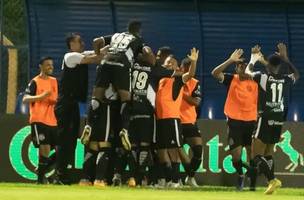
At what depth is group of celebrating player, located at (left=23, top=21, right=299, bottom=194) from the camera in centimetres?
1641

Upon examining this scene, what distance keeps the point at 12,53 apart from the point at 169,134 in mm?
8066

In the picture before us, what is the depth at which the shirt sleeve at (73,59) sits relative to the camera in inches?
663

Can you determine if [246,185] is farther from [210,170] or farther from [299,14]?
[299,14]

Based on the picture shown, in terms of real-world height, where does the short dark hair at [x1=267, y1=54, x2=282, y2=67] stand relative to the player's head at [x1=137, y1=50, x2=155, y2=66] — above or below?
below

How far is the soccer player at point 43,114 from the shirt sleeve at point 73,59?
90 centimetres

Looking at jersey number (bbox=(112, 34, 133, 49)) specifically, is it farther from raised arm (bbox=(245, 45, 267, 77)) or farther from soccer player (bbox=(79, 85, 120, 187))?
raised arm (bbox=(245, 45, 267, 77))

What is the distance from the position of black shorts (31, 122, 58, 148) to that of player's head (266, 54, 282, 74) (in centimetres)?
365

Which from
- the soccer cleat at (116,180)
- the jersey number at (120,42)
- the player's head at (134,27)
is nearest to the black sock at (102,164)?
the soccer cleat at (116,180)

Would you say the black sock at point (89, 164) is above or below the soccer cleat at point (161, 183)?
above

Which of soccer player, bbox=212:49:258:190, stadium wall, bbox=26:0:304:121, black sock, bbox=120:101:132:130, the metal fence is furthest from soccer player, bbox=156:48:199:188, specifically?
stadium wall, bbox=26:0:304:121

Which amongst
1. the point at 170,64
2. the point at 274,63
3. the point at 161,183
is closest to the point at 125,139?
the point at 161,183

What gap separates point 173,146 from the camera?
57.0ft

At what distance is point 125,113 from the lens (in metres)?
16.3

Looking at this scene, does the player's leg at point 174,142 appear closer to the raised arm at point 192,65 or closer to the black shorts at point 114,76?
the raised arm at point 192,65
